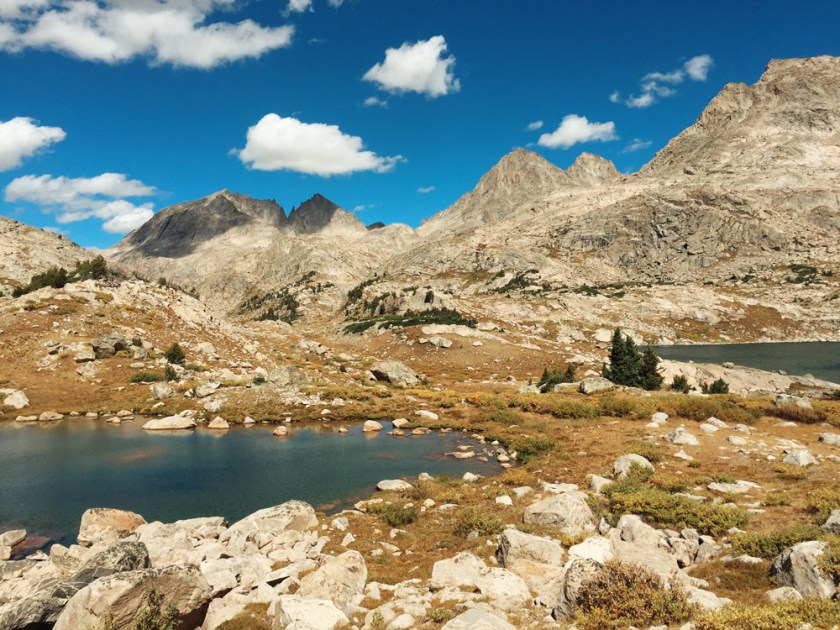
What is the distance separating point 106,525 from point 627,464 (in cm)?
2886

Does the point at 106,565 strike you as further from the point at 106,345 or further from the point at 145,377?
the point at 106,345

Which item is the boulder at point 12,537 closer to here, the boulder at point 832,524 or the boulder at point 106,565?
the boulder at point 106,565

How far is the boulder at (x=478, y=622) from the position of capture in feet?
34.0

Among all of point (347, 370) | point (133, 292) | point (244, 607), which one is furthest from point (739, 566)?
point (133, 292)

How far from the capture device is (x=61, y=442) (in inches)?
1489

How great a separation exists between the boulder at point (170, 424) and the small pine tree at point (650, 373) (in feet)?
176

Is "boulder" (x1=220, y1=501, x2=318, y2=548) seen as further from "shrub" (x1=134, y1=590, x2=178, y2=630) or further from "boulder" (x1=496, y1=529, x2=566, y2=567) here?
"boulder" (x1=496, y1=529, x2=566, y2=567)

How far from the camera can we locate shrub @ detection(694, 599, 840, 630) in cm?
927

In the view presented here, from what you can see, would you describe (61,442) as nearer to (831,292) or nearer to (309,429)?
(309,429)

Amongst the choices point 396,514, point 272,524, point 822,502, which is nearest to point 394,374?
point 396,514

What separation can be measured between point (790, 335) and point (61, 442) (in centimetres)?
21144

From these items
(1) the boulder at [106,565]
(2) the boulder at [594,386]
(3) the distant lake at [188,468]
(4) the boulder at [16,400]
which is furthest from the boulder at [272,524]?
(4) the boulder at [16,400]

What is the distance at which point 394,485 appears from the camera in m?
28.5

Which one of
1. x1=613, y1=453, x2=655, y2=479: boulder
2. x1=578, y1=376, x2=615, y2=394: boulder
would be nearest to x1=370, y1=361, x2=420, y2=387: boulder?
x1=578, y1=376, x2=615, y2=394: boulder
